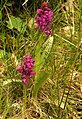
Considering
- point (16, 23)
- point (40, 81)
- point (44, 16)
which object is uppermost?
point (44, 16)

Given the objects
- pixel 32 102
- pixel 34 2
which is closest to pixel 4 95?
pixel 32 102

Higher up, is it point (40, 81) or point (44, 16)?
point (44, 16)

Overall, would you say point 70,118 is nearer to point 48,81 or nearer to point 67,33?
point 48,81

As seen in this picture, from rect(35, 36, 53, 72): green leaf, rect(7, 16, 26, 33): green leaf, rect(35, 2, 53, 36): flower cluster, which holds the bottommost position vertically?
rect(35, 36, 53, 72): green leaf

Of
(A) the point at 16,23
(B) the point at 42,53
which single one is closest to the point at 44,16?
(B) the point at 42,53

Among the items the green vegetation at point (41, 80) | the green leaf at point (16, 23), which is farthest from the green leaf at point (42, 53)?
the green leaf at point (16, 23)

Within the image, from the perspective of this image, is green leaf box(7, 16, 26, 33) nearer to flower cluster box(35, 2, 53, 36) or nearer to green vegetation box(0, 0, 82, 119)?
green vegetation box(0, 0, 82, 119)

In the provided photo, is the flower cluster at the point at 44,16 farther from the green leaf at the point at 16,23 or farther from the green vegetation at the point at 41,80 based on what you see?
the green leaf at the point at 16,23

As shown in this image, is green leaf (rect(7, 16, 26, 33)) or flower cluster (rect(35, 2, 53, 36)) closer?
flower cluster (rect(35, 2, 53, 36))

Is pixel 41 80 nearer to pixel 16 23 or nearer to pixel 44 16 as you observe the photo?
pixel 44 16

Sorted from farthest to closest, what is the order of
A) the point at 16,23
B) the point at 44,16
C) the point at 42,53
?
1. the point at 16,23
2. the point at 42,53
3. the point at 44,16

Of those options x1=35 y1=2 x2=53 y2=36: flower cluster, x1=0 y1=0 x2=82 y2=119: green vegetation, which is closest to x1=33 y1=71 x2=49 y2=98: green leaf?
x1=0 y1=0 x2=82 y2=119: green vegetation

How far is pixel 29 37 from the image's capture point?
176 centimetres

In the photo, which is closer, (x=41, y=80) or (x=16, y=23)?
(x=41, y=80)
